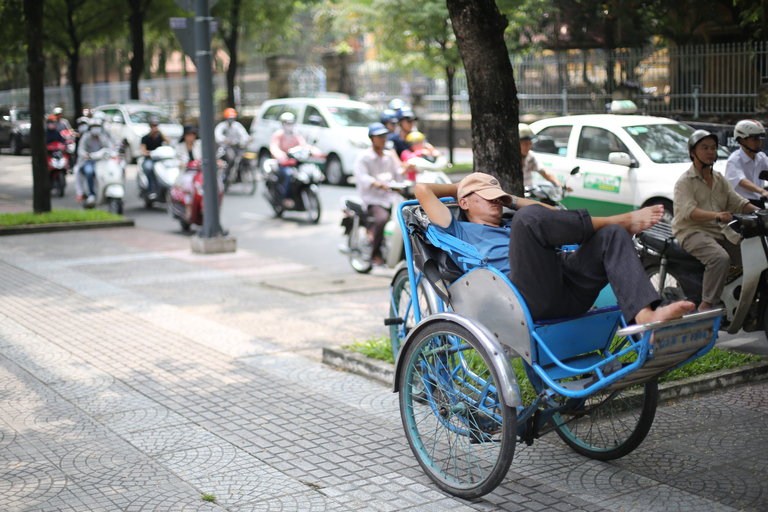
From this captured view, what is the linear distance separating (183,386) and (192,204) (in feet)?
26.0

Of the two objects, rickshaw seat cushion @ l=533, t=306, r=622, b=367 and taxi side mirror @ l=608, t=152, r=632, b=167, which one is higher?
taxi side mirror @ l=608, t=152, r=632, b=167

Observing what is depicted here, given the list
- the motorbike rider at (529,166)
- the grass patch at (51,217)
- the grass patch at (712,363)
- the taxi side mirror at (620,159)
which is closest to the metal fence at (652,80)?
the taxi side mirror at (620,159)

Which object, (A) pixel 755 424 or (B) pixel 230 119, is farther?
(B) pixel 230 119

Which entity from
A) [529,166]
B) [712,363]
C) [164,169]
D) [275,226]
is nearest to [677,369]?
[712,363]

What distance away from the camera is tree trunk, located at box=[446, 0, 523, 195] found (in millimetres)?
6422

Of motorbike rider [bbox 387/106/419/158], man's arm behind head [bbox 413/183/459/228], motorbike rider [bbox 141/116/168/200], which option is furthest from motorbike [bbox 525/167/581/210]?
motorbike rider [bbox 141/116/168/200]

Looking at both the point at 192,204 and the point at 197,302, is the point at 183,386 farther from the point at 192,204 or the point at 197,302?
the point at 192,204

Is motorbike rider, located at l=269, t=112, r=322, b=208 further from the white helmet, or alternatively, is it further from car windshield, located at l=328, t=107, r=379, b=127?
the white helmet

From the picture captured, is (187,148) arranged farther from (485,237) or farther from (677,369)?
(485,237)

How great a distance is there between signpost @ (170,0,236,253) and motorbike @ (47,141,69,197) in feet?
28.4

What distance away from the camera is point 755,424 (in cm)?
514

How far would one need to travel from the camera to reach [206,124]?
459 inches

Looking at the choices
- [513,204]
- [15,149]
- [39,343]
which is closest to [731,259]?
[513,204]

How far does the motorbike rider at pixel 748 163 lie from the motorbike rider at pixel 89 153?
11771 mm
